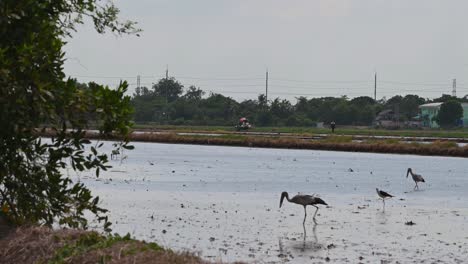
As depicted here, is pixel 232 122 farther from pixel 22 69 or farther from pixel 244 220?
pixel 22 69

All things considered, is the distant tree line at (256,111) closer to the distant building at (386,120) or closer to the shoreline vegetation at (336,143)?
the distant building at (386,120)

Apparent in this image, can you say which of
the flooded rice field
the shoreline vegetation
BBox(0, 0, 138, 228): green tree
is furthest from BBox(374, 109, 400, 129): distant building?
BBox(0, 0, 138, 228): green tree

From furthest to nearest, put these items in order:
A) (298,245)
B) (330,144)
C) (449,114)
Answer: (449,114), (330,144), (298,245)

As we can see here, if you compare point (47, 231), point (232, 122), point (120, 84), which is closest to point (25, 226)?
point (47, 231)

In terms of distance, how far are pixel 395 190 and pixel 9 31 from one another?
23777 millimetres

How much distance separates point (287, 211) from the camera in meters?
25.4

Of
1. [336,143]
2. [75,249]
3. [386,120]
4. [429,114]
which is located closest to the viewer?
[75,249]

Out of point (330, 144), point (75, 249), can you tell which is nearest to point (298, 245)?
point (75, 249)

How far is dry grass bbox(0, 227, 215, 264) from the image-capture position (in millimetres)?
11328

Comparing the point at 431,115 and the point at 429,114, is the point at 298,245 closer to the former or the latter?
the point at 431,115

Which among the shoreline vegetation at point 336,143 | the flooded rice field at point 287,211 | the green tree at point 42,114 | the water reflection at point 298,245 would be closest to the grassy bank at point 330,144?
the shoreline vegetation at point 336,143

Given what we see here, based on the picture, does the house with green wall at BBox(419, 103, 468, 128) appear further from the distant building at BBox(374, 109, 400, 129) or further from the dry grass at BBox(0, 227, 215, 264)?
the dry grass at BBox(0, 227, 215, 264)

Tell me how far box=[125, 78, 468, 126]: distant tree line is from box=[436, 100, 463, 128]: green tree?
9632 mm

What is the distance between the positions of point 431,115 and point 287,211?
126062 millimetres
